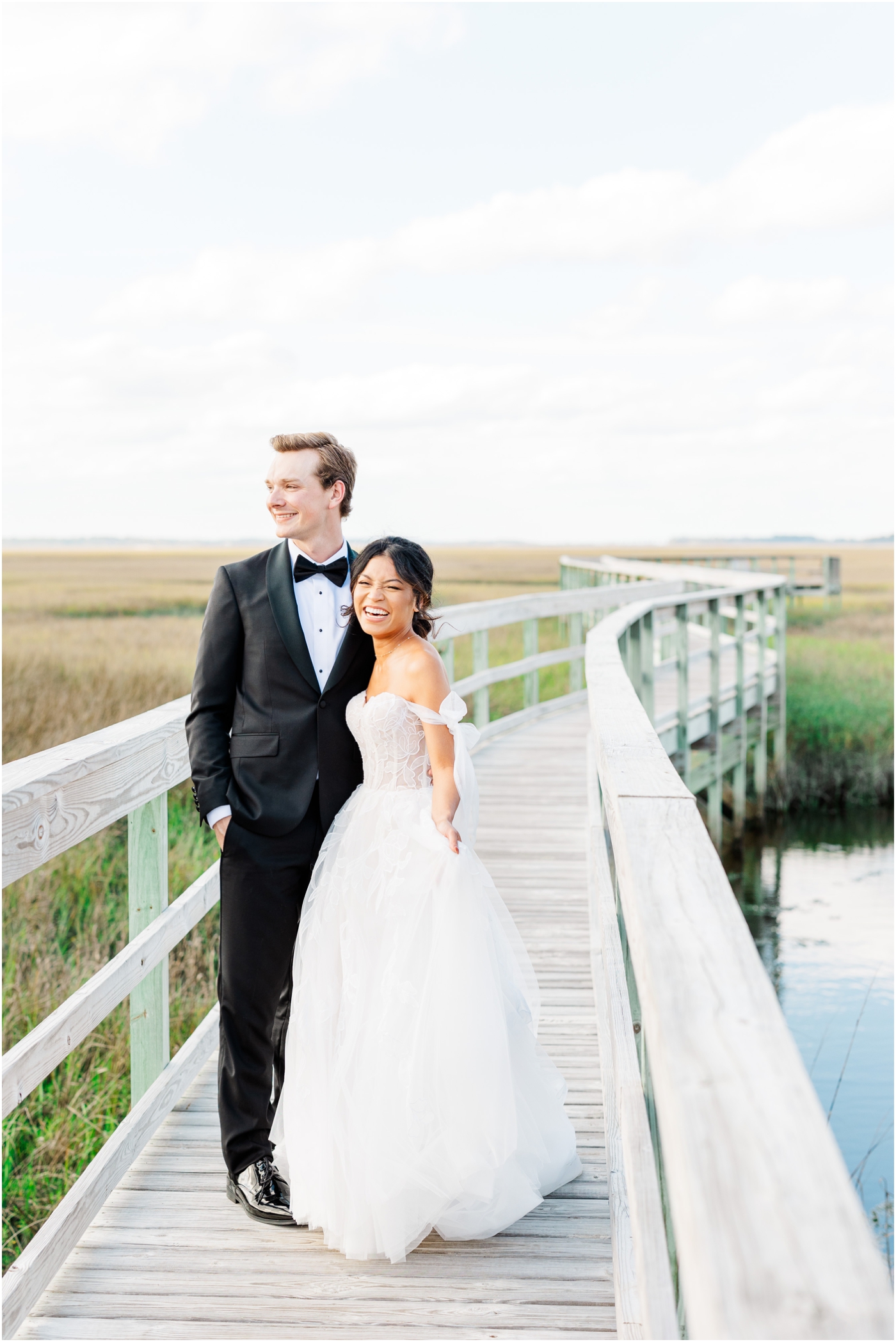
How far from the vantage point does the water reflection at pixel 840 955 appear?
6039mm

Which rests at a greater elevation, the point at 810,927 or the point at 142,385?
the point at 142,385

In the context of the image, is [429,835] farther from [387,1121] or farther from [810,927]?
[810,927]

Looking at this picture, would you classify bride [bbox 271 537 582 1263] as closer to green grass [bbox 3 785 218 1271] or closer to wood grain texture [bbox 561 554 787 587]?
green grass [bbox 3 785 218 1271]

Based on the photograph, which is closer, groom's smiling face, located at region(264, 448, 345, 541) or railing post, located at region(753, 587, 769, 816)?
groom's smiling face, located at region(264, 448, 345, 541)

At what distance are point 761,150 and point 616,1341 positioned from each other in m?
48.8

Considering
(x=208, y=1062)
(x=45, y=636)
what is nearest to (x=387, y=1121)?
(x=208, y=1062)

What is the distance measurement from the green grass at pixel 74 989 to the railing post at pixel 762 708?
6960mm

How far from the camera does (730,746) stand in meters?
11.3

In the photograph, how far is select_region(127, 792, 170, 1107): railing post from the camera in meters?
2.87

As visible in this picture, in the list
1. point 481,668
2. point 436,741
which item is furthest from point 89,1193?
point 481,668

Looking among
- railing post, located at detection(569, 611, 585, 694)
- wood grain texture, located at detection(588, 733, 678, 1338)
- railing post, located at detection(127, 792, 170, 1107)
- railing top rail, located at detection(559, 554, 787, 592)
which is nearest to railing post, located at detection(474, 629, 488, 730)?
railing post, located at detection(569, 611, 585, 694)

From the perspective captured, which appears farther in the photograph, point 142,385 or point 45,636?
point 142,385

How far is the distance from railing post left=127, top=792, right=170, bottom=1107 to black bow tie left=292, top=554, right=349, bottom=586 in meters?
0.69

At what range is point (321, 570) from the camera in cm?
277
